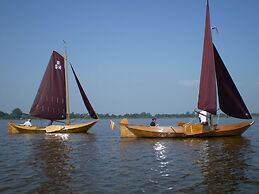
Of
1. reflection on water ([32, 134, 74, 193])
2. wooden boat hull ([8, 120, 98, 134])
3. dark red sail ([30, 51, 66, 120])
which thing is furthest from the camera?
dark red sail ([30, 51, 66, 120])

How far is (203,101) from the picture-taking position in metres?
29.2

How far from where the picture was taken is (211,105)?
2847 centimetres

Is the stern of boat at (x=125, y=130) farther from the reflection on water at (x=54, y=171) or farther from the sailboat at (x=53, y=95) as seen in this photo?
the sailboat at (x=53, y=95)

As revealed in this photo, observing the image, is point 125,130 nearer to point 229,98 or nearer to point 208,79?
point 208,79

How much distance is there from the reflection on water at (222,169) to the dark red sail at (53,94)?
25987mm

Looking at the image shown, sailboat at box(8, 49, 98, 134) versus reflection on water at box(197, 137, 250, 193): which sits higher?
sailboat at box(8, 49, 98, 134)

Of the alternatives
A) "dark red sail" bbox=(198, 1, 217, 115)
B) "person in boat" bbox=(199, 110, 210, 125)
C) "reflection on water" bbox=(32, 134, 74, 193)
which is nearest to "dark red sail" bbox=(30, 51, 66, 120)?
"person in boat" bbox=(199, 110, 210, 125)

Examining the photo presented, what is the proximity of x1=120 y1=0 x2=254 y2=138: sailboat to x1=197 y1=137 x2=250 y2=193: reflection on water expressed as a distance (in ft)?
24.4

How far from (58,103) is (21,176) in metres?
29.6

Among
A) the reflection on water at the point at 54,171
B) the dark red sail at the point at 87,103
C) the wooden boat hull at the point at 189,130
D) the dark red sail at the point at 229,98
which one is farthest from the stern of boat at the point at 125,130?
the dark red sail at the point at 87,103

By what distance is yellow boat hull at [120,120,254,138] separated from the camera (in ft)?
91.5

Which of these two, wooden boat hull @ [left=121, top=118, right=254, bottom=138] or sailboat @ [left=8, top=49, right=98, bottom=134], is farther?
sailboat @ [left=8, top=49, right=98, bottom=134]

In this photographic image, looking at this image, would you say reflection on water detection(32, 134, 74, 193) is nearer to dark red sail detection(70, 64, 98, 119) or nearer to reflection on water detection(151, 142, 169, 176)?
reflection on water detection(151, 142, 169, 176)

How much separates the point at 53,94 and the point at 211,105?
2190cm
